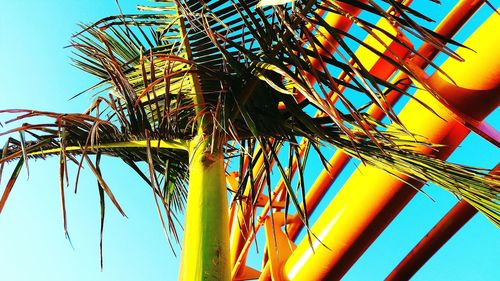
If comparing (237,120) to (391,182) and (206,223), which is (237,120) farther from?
(391,182)

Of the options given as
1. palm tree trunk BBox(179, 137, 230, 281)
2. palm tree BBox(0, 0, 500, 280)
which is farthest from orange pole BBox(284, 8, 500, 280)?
palm tree trunk BBox(179, 137, 230, 281)

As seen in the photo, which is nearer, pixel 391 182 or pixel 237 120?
pixel 237 120

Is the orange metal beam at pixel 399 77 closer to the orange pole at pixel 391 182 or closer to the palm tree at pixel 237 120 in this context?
the orange pole at pixel 391 182

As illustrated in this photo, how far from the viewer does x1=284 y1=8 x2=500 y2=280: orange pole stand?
2875mm

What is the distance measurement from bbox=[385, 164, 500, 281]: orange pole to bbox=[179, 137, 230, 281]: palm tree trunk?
9.80 ft

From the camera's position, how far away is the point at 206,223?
155cm

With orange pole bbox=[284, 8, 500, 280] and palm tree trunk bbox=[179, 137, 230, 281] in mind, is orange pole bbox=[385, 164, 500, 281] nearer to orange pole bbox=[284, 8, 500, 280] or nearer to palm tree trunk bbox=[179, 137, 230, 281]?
orange pole bbox=[284, 8, 500, 280]

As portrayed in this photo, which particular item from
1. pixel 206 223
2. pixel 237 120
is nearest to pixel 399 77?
pixel 237 120

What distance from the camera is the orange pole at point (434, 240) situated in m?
4.43

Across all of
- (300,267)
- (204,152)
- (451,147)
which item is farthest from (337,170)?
(204,152)

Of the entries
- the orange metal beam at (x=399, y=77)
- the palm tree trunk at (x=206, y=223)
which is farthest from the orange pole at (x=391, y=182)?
the palm tree trunk at (x=206, y=223)

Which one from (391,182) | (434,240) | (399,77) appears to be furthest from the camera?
(434,240)

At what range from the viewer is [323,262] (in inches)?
154

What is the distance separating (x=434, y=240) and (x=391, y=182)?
1.52 metres
